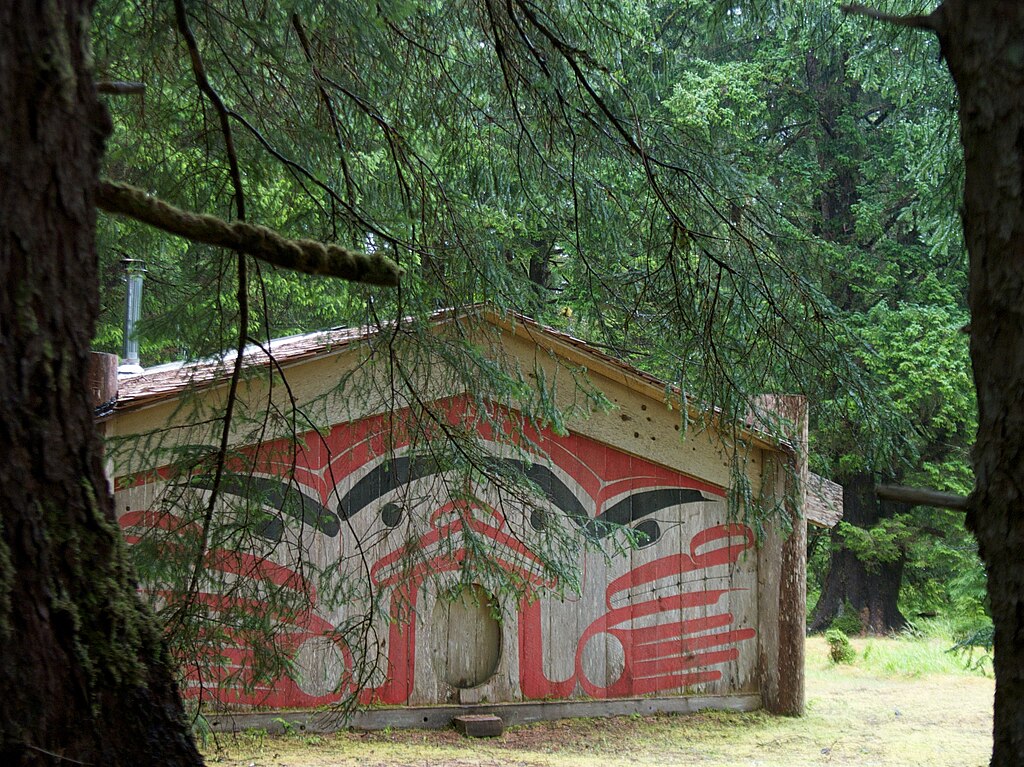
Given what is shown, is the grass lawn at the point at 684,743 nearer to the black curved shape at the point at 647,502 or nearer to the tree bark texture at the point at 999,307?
the black curved shape at the point at 647,502

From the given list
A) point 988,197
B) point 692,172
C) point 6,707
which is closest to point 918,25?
point 988,197

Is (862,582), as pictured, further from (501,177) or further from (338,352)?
(501,177)

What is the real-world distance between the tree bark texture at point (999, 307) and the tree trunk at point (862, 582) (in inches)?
600

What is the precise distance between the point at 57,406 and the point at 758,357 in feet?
11.6

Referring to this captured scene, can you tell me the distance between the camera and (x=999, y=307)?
190cm

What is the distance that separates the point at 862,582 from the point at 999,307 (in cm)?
1631

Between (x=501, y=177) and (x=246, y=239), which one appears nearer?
(x=246, y=239)

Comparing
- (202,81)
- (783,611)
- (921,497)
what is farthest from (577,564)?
(921,497)

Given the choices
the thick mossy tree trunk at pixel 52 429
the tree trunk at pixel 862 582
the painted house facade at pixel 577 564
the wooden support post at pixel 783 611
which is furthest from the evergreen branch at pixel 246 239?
the tree trunk at pixel 862 582

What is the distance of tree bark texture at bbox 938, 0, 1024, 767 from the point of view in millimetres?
1857

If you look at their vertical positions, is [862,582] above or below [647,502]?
below

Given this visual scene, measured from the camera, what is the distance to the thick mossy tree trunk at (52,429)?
1.62 metres

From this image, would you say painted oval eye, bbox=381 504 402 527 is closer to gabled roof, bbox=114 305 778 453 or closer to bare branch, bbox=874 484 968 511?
gabled roof, bbox=114 305 778 453

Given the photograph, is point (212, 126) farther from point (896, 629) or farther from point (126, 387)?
point (896, 629)
